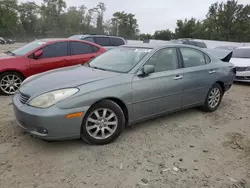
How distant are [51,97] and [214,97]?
352 centimetres

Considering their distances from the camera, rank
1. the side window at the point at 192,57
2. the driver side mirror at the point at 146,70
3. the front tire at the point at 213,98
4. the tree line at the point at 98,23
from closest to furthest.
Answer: the driver side mirror at the point at 146,70, the side window at the point at 192,57, the front tire at the point at 213,98, the tree line at the point at 98,23

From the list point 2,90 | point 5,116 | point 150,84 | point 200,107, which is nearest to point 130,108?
point 150,84

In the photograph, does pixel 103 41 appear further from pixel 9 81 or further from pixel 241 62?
pixel 241 62

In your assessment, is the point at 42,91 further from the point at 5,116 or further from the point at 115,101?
the point at 5,116

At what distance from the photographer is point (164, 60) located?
4020mm

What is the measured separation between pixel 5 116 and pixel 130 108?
2491 mm

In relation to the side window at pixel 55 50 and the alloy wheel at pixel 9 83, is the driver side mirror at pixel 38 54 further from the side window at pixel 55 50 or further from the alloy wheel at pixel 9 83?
the alloy wheel at pixel 9 83

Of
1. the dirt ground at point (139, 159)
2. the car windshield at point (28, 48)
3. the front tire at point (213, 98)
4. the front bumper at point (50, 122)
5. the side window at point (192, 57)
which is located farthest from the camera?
the car windshield at point (28, 48)

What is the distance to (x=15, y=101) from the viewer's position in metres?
3.32

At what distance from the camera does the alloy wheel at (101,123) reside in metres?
3.18

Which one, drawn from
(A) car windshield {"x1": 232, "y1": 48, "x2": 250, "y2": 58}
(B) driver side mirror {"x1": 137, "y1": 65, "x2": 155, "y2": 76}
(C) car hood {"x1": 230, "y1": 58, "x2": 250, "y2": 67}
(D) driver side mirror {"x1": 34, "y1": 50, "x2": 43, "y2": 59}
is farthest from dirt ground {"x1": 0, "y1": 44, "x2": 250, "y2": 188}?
(A) car windshield {"x1": 232, "y1": 48, "x2": 250, "y2": 58}

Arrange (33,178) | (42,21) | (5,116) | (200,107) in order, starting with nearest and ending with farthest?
(33,178), (5,116), (200,107), (42,21)

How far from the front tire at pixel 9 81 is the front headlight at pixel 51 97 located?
3067 mm

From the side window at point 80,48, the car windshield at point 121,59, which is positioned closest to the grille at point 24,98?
the car windshield at point 121,59
